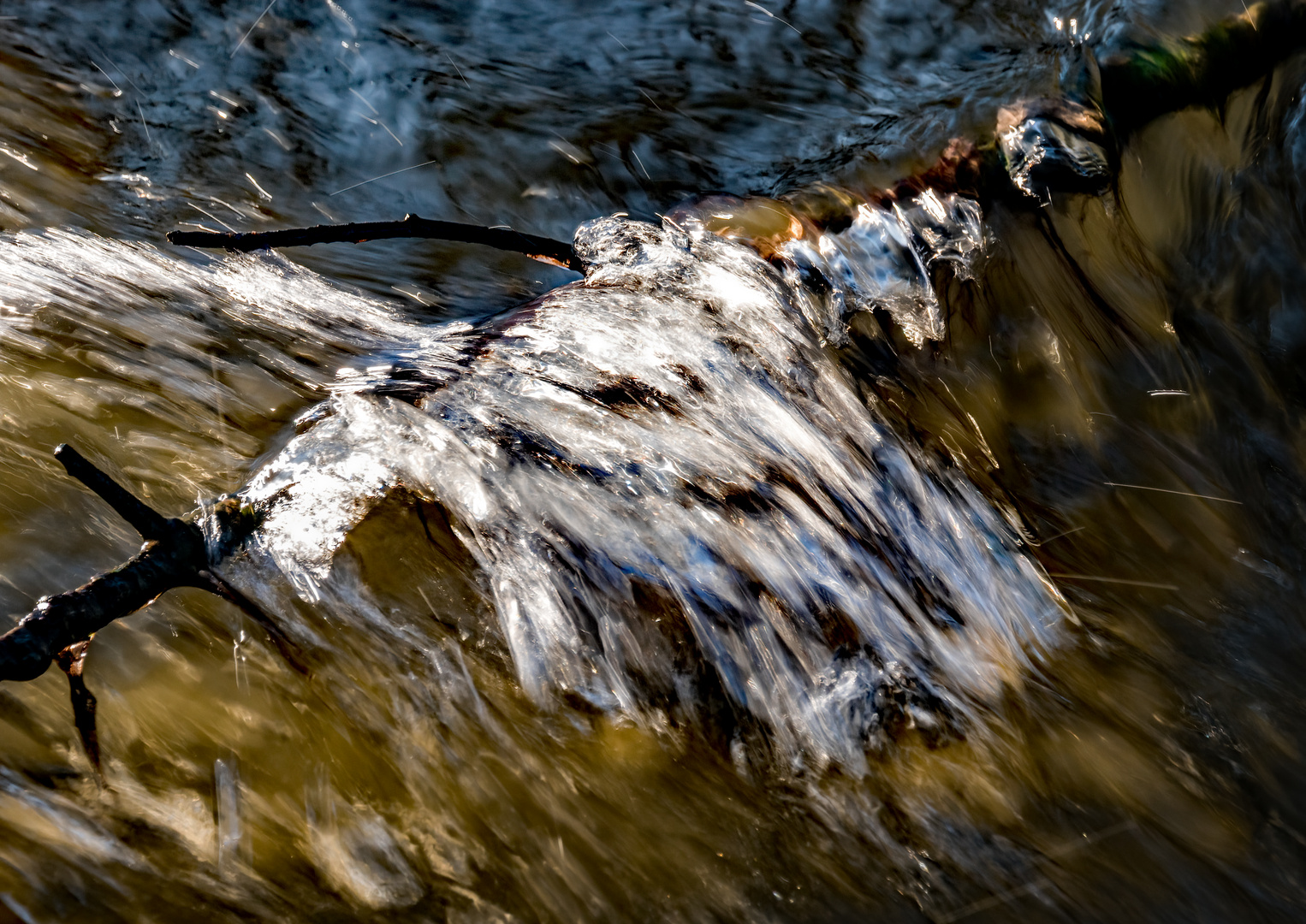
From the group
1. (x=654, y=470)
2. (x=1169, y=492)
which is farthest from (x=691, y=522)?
(x=1169, y=492)

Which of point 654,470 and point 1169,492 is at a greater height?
point 654,470

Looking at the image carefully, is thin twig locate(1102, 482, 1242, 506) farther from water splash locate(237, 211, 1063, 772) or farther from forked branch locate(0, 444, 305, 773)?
forked branch locate(0, 444, 305, 773)

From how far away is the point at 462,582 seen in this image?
1.84 m

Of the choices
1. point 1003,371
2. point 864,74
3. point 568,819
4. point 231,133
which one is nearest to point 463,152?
point 231,133

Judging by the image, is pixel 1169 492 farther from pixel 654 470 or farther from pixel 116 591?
pixel 116 591

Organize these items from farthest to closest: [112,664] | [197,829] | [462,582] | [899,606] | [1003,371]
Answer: [1003,371]
[899,606]
[462,582]
[112,664]
[197,829]

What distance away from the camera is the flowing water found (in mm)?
1630

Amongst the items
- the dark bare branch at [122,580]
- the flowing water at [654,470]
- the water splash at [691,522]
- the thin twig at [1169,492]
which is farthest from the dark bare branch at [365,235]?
the thin twig at [1169,492]

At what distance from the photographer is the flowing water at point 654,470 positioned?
163 centimetres

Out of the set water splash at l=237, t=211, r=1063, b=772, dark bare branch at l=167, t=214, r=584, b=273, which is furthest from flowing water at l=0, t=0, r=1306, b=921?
dark bare branch at l=167, t=214, r=584, b=273

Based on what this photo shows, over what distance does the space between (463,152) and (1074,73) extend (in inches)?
94.7

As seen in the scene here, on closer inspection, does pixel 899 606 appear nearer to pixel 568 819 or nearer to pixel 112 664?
pixel 568 819

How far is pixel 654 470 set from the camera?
2080 mm

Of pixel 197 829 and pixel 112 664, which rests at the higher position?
pixel 112 664
